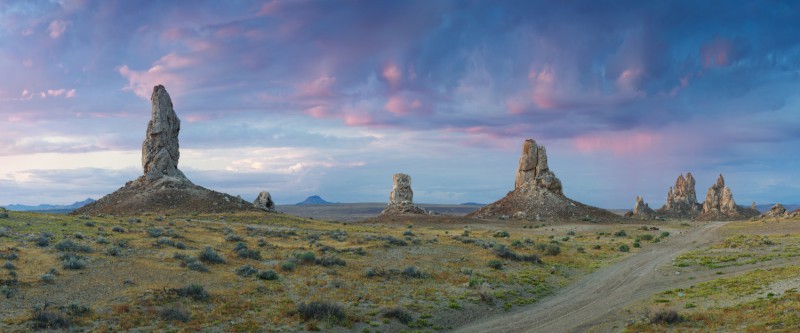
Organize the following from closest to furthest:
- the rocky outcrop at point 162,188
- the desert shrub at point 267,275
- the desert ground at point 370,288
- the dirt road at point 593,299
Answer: the desert ground at point 370,288 < the dirt road at point 593,299 < the desert shrub at point 267,275 < the rocky outcrop at point 162,188

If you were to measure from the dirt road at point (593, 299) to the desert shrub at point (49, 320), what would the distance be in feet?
48.9

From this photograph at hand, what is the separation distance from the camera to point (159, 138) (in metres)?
94.2

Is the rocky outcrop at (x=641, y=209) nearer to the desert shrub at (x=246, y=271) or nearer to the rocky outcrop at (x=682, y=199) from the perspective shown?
the rocky outcrop at (x=682, y=199)

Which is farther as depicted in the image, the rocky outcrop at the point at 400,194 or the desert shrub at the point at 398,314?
the rocky outcrop at the point at 400,194

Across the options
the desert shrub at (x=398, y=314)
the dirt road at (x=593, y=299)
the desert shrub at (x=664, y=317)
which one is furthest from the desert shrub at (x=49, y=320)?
the desert shrub at (x=664, y=317)

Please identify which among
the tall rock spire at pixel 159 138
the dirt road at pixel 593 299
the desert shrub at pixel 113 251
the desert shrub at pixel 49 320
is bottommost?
the dirt road at pixel 593 299

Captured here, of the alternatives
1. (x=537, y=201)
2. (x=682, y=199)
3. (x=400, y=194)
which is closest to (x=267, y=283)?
Answer: (x=537, y=201)

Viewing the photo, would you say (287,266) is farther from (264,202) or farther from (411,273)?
(264,202)

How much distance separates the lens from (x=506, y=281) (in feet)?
101

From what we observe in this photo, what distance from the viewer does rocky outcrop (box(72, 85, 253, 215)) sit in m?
86.5

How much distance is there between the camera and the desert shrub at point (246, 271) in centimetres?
2807

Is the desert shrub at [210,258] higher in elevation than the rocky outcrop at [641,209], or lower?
lower

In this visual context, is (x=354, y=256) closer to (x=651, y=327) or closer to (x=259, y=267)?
(x=259, y=267)

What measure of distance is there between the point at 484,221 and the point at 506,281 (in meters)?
66.0
